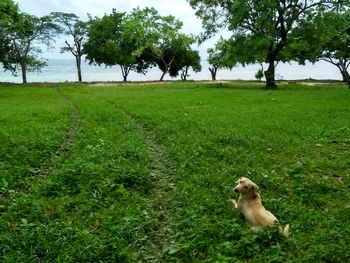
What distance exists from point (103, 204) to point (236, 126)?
30.7 feet

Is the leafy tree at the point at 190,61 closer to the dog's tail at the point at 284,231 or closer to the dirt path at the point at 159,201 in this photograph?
the dirt path at the point at 159,201

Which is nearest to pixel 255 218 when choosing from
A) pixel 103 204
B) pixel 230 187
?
pixel 230 187

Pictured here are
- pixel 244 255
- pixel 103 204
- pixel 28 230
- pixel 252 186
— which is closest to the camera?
pixel 244 255

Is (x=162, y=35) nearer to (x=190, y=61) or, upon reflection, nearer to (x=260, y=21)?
(x=190, y=61)

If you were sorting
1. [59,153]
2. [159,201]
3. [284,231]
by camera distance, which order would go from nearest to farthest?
[284,231] < [159,201] < [59,153]

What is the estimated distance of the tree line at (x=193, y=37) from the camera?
120 ft

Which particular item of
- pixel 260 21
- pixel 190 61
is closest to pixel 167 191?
pixel 260 21

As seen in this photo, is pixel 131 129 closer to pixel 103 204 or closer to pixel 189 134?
pixel 189 134

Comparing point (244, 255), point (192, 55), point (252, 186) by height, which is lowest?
point (244, 255)

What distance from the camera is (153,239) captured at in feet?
21.2

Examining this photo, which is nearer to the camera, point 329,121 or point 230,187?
point 230,187

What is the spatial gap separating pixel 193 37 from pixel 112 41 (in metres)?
12.8

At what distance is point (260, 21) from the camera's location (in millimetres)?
35812

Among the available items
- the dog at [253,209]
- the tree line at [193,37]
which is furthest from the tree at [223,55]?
the dog at [253,209]
